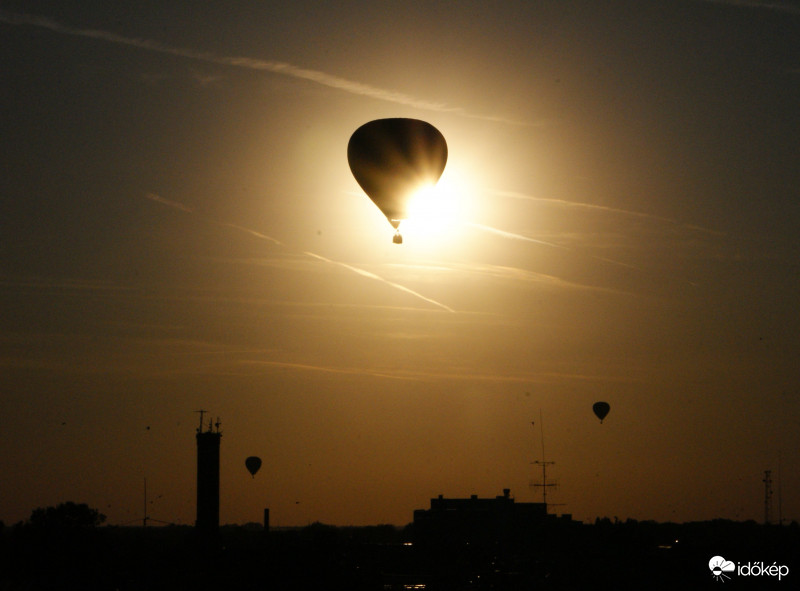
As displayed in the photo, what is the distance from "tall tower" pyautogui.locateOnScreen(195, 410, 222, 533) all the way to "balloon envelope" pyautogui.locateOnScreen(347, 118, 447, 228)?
11229 cm

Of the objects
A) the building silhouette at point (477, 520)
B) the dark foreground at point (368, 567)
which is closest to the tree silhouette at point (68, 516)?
the dark foreground at point (368, 567)

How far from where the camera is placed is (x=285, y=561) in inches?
3900

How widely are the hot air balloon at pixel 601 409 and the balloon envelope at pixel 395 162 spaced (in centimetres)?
5748

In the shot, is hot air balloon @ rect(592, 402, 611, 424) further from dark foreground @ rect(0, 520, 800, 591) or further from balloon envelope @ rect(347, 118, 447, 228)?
balloon envelope @ rect(347, 118, 447, 228)

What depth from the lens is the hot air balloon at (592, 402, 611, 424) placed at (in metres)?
119

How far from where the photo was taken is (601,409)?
392 feet

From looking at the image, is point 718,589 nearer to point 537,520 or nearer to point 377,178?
point 377,178

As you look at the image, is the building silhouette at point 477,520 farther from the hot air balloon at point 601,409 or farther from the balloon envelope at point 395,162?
the balloon envelope at point 395,162

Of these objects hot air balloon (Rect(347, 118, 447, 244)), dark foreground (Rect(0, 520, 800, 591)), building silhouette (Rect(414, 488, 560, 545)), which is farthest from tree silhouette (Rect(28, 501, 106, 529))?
hot air balloon (Rect(347, 118, 447, 244))

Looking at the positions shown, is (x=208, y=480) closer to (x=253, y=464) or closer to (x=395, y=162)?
(x=253, y=464)

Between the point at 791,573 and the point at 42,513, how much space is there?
106353 millimetres

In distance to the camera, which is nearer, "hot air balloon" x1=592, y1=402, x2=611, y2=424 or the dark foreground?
the dark foreground

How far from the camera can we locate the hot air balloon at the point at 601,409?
11857 centimetres

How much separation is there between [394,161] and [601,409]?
2366 inches
